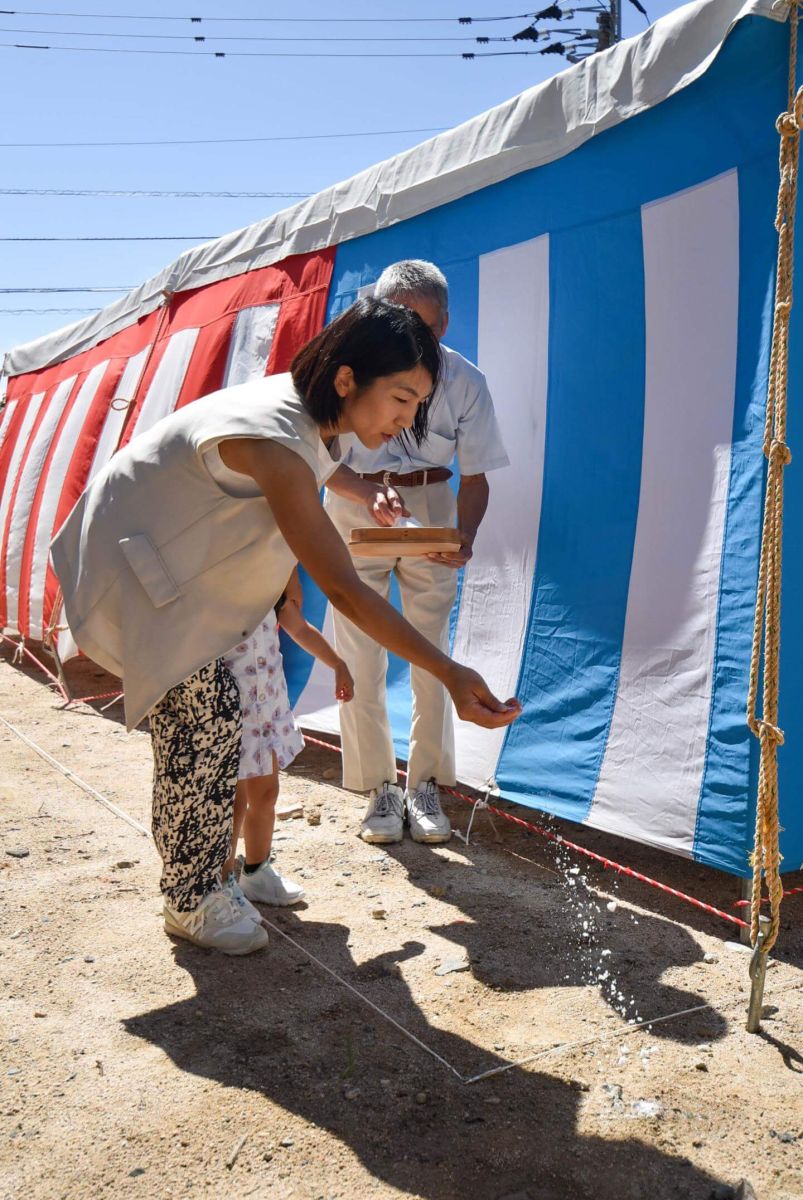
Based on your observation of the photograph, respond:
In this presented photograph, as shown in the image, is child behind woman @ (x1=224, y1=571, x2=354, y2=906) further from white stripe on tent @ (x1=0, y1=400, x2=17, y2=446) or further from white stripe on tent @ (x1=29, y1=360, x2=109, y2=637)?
white stripe on tent @ (x1=0, y1=400, x2=17, y2=446)

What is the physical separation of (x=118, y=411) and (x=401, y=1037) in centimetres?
432

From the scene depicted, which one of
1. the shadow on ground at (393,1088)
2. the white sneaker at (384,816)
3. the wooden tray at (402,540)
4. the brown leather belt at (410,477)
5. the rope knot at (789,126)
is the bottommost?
the shadow on ground at (393,1088)

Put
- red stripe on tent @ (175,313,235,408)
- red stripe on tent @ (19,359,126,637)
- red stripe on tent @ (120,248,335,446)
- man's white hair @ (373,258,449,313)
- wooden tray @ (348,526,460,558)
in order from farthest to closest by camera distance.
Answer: red stripe on tent @ (19,359,126,637) → red stripe on tent @ (175,313,235,408) → red stripe on tent @ (120,248,335,446) → man's white hair @ (373,258,449,313) → wooden tray @ (348,526,460,558)

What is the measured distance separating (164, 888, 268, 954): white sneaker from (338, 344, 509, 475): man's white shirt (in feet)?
4.17

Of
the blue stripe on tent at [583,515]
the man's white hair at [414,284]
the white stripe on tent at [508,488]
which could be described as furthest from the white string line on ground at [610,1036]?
the man's white hair at [414,284]

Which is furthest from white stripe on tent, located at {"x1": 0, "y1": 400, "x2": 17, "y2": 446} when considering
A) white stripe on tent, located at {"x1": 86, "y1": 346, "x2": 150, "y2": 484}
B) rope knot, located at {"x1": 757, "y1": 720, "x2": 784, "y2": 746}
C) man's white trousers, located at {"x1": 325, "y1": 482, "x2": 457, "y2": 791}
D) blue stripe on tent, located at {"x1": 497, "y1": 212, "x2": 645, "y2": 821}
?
rope knot, located at {"x1": 757, "y1": 720, "x2": 784, "y2": 746}

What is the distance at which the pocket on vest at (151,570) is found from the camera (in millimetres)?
1849

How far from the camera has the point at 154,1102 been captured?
66.1 inches

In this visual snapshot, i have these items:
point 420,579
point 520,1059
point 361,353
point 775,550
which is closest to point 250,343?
point 420,579

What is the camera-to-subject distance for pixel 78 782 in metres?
3.62

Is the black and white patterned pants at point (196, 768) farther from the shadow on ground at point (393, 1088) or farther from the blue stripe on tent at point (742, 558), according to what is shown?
the blue stripe on tent at point (742, 558)

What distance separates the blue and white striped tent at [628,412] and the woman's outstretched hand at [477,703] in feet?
3.35

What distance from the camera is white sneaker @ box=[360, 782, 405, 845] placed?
2982mm

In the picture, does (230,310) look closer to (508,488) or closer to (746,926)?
(508,488)
